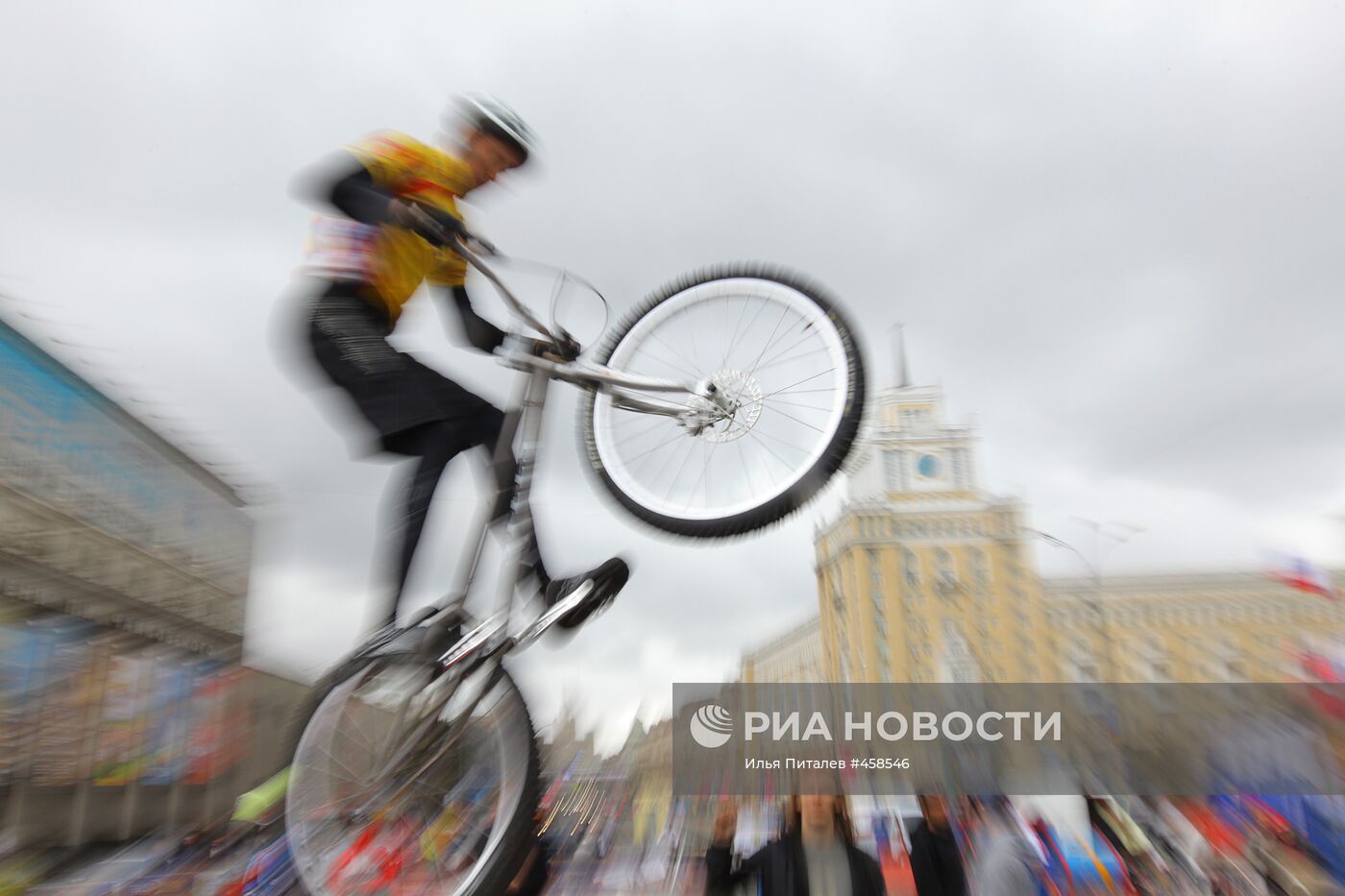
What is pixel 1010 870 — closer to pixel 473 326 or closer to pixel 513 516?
pixel 513 516

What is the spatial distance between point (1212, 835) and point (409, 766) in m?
3.60

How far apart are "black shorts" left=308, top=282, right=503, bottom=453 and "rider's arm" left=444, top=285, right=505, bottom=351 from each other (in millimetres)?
241

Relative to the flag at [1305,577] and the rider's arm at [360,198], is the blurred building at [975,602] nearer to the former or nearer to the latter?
the flag at [1305,577]

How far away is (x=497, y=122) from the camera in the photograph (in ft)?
6.47

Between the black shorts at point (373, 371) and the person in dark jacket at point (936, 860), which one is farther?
the person in dark jacket at point (936, 860)

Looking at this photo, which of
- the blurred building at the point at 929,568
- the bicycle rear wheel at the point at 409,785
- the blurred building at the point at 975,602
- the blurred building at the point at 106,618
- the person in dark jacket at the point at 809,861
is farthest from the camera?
the blurred building at the point at 106,618

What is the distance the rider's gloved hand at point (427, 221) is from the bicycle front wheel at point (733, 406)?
58 centimetres

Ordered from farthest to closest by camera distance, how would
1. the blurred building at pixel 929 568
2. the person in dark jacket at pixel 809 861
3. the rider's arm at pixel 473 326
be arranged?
the blurred building at pixel 929 568
the person in dark jacket at pixel 809 861
the rider's arm at pixel 473 326

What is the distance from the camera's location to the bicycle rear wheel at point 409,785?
1.78 m

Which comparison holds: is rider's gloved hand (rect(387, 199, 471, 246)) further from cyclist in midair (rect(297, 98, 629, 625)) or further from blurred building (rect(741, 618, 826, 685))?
blurred building (rect(741, 618, 826, 685))

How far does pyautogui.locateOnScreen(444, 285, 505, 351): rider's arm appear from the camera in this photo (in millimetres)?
2146

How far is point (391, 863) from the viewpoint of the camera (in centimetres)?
187

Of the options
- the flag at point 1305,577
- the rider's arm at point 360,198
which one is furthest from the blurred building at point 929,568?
the rider's arm at point 360,198

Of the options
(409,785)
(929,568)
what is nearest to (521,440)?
(409,785)
